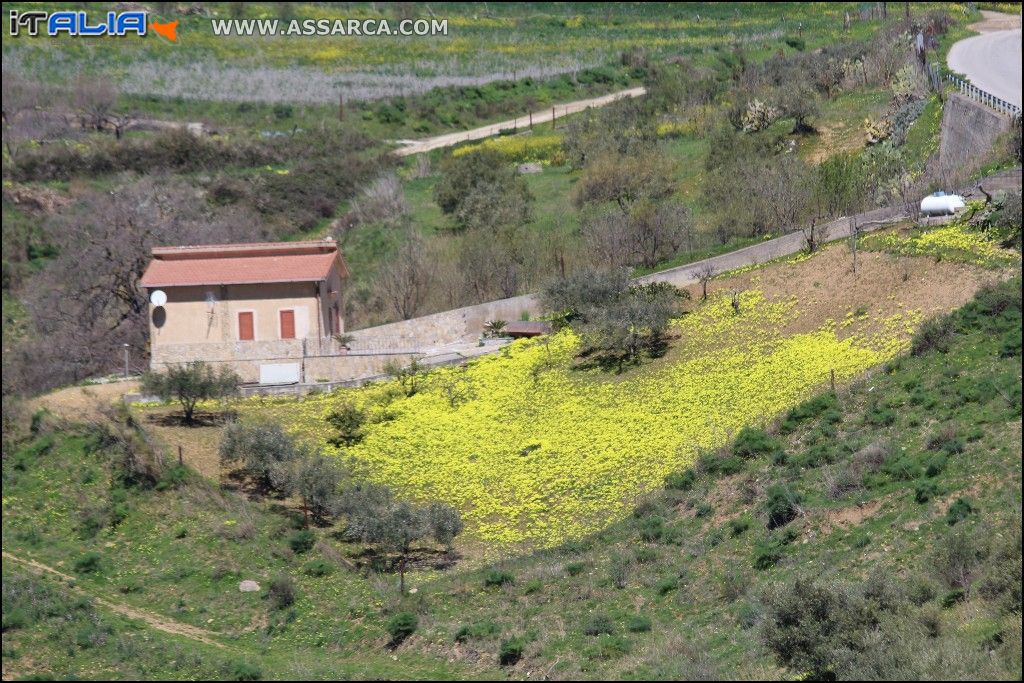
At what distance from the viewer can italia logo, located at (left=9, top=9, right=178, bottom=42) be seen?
104812mm

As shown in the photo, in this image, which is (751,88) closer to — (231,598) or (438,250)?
(438,250)

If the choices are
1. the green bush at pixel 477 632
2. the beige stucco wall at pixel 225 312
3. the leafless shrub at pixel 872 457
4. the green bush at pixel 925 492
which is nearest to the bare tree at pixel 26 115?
the beige stucco wall at pixel 225 312

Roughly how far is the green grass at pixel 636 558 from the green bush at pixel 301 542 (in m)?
0.23

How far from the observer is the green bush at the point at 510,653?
3148 centimetres

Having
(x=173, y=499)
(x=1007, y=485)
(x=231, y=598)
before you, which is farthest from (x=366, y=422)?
(x=1007, y=485)

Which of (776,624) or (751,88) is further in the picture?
(751,88)

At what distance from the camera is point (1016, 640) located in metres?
25.4

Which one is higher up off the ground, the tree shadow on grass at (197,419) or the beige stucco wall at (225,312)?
the beige stucco wall at (225,312)

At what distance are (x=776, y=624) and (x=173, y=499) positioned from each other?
57.2ft

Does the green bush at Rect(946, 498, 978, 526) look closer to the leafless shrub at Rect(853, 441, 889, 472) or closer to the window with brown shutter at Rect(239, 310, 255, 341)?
the leafless shrub at Rect(853, 441, 889, 472)

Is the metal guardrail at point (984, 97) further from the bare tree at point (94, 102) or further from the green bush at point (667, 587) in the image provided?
the bare tree at point (94, 102)

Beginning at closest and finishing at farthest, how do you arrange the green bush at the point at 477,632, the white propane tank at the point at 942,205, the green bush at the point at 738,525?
the green bush at the point at 477,632
the green bush at the point at 738,525
the white propane tank at the point at 942,205

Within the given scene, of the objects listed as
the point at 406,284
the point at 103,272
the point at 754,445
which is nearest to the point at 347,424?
the point at 754,445

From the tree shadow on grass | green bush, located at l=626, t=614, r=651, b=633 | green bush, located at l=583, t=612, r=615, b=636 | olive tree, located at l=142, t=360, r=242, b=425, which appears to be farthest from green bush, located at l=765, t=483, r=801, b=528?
olive tree, located at l=142, t=360, r=242, b=425
